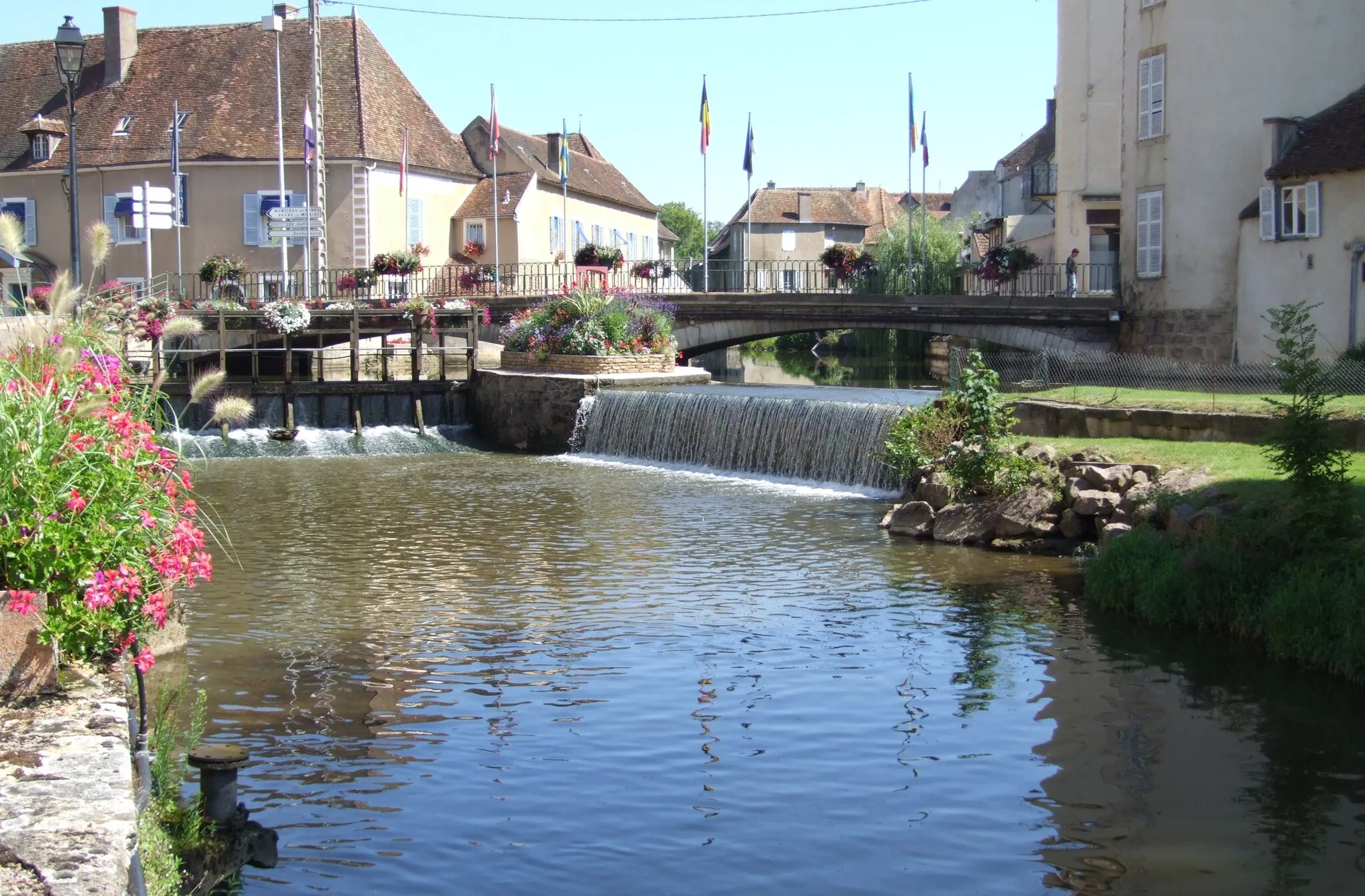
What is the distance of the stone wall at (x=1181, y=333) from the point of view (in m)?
28.9

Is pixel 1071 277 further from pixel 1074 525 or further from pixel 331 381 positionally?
pixel 1074 525

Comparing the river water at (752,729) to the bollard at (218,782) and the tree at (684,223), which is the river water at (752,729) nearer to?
the bollard at (218,782)

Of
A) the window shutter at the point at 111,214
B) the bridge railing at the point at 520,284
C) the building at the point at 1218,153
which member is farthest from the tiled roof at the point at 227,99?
the building at the point at 1218,153

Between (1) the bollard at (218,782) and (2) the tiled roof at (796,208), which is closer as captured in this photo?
(1) the bollard at (218,782)

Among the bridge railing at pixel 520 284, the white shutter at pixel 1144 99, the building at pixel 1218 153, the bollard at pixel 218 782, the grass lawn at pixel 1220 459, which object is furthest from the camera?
the bridge railing at pixel 520 284

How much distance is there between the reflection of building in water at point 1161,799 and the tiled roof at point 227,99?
35.8m

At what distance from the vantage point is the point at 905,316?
108ft

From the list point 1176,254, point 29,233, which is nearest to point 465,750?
point 1176,254

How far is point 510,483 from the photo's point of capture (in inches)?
916

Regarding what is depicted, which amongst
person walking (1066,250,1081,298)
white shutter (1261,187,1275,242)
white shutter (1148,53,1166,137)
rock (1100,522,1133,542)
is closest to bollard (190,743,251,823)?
rock (1100,522,1133,542)

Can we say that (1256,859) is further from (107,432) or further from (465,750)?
(107,432)

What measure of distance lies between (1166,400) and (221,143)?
106ft

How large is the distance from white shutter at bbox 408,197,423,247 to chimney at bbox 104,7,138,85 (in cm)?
995

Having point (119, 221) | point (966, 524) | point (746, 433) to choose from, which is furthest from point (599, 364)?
point (119, 221)
